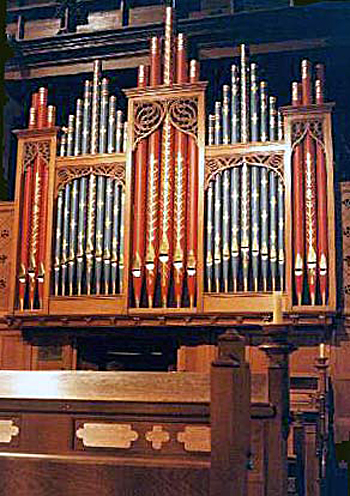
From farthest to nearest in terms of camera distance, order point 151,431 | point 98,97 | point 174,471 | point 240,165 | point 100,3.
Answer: point 100,3 < point 98,97 < point 240,165 < point 151,431 < point 174,471

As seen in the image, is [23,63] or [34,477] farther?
[23,63]

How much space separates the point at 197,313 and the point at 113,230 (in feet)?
4.17

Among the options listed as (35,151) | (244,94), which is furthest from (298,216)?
(35,151)

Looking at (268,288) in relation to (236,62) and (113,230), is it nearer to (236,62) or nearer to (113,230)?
(113,230)

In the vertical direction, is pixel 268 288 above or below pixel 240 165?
below

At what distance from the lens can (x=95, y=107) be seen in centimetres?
825

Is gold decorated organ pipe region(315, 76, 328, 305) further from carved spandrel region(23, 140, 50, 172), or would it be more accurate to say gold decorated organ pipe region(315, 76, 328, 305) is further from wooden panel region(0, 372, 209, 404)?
wooden panel region(0, 372, 209, 404)

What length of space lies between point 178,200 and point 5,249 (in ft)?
6.66

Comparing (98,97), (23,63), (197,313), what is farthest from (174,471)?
(23,63)

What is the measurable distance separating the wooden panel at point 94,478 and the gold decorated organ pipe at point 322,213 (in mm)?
4768

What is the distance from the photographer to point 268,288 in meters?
7.18

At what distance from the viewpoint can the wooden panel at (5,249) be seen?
26.8 feet

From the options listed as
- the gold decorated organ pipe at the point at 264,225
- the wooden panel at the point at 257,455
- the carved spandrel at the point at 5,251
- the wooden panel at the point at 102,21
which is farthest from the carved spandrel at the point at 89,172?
the wooden panel at the point at 257,455

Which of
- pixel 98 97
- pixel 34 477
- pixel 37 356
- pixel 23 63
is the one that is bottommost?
pixel 34 477
